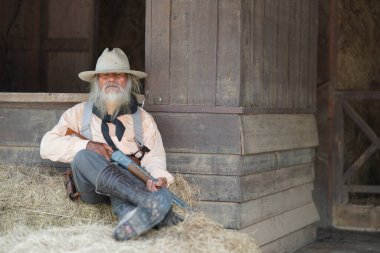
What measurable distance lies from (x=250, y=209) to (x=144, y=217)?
63.7 inches

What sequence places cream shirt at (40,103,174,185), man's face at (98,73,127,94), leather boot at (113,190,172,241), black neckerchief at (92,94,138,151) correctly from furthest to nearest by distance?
man's face at (98,73,127,94), black neckerchief at (92,94,138,151), cream shirt at (40,103,174,185), leather boot at (113,190,172,241)

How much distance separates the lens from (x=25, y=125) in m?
5.73

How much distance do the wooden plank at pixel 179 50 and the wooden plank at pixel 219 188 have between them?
1.93 feet

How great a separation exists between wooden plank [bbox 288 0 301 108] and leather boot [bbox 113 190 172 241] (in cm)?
260

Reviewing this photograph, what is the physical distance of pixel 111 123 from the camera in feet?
16.7

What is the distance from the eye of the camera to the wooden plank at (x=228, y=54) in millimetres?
5316

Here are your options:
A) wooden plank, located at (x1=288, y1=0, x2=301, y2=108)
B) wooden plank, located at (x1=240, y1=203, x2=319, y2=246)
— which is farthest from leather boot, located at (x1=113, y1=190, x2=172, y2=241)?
wooden plank, located at (x1=288, y1=0, x2=301, y2=108)

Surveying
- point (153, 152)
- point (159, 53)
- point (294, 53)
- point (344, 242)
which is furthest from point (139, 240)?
point (344, 242)

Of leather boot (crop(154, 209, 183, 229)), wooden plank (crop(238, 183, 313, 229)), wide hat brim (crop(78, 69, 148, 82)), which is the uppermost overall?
wide hat brim (crop(78, 69, 148, 82))

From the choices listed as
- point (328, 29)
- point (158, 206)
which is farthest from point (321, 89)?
point (158, 206)

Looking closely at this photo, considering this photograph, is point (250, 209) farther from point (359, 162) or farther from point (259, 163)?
point (359, 162)

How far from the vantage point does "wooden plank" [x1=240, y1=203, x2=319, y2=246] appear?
5.73 metres

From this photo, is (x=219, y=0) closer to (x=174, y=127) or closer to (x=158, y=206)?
(x=174, y=127)

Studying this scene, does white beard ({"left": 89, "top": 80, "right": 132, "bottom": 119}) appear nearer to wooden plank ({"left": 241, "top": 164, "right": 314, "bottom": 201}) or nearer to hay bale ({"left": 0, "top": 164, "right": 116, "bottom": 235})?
hay bale ({"left": 0, "top": 164, "right": 116, "bottom": 235})
